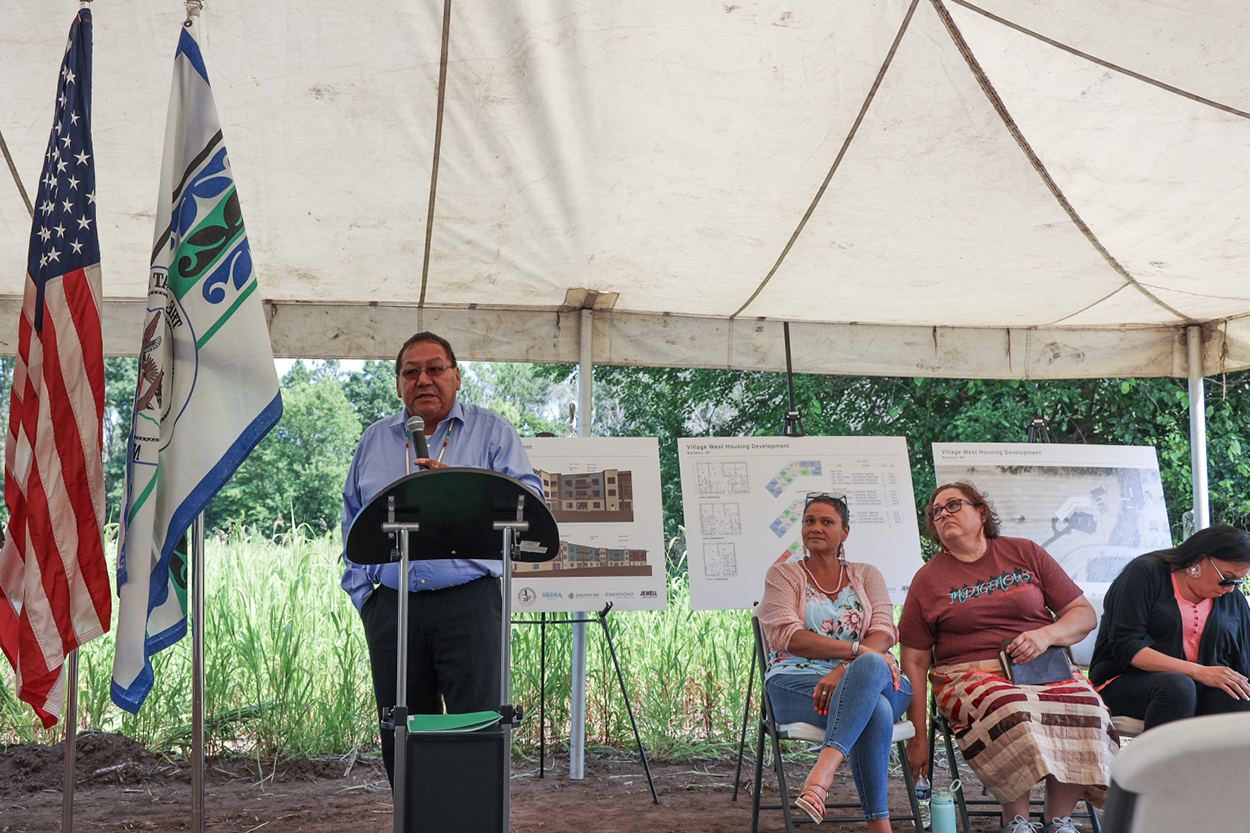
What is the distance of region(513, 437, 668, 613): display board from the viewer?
4.07 metres

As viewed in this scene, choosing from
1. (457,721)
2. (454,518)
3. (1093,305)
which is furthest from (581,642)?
(1093,305)

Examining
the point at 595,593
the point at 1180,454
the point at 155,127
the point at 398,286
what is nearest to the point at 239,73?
the point at 155,127

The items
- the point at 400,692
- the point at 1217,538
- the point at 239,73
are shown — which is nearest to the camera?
the point at 400,692

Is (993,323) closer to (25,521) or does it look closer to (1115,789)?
(25,521)

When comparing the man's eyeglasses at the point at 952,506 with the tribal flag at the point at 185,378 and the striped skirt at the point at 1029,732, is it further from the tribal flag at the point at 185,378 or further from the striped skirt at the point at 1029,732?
the tribal flag at the point at 185,378

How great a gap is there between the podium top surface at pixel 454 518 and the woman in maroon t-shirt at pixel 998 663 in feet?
5.94

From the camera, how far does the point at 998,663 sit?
3.29m

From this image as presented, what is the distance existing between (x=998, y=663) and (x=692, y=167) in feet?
6.47

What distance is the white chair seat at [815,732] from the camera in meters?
3.11

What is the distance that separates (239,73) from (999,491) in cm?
375

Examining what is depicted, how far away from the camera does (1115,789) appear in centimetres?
60

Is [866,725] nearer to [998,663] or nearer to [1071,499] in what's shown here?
[998,663]

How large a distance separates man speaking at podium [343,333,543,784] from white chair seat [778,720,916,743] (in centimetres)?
116

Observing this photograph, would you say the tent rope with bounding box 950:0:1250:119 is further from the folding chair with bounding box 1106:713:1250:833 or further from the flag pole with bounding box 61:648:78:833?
the flag pole with bounding box 61:648:78:833
